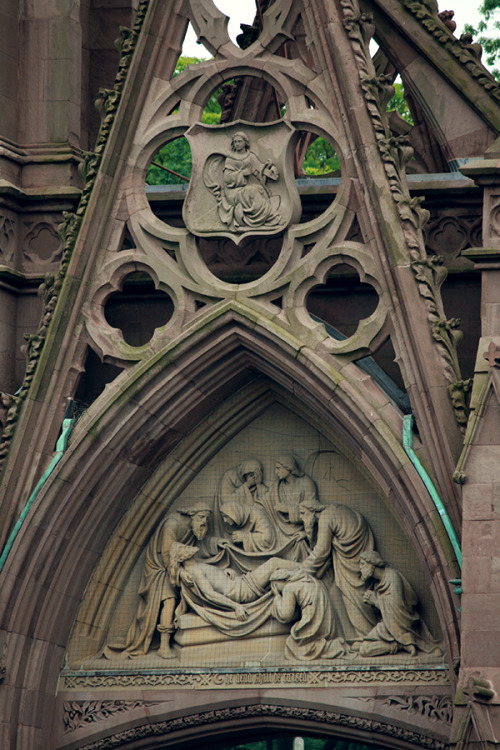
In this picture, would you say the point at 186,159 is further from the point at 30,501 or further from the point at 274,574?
the point at 274,574

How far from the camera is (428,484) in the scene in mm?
15258

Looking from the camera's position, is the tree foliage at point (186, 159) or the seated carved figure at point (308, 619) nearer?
the seated carved figure at point (308, 619)

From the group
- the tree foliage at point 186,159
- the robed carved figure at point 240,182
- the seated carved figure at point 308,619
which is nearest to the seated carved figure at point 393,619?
the seated carved figure at point 308,619

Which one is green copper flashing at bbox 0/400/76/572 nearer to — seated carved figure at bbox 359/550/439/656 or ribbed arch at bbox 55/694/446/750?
ribbed arch at bbox 55/694/446/750

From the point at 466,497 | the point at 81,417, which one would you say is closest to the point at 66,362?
the point at 81,417

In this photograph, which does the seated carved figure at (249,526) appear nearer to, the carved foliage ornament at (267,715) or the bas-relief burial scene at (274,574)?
the bas-relief burial scene at (274,574)

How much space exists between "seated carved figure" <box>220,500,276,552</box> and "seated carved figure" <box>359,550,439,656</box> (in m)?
0.94

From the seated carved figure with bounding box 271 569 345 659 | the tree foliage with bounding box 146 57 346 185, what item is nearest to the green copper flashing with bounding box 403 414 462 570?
the seated carved figure with bounding box 271 569 345 659

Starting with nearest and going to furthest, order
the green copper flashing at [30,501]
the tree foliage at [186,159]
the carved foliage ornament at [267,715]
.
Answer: the carved foliage ornament at [267,715], the green copper flashing at [30,501], the tree foliage at [186,159]

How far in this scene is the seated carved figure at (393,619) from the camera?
15820mm

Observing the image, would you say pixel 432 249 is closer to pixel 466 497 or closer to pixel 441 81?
pixel 441 81

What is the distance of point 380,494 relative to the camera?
16281mm

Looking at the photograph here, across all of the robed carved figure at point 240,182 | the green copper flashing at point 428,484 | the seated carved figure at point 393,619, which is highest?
the robed carved figure at point 240,182

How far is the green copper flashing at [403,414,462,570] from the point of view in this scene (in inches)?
591
